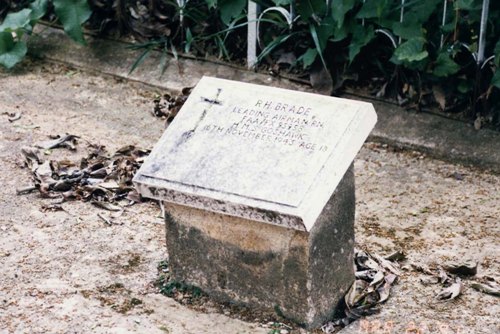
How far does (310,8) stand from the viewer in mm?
5602

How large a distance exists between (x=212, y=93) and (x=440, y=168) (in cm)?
160

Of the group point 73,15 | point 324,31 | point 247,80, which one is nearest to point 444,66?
point 324,31

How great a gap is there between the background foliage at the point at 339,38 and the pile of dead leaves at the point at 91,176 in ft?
3.58

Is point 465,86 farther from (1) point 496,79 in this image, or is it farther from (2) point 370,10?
(2) point 370,10

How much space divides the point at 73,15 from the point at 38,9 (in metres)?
0.32

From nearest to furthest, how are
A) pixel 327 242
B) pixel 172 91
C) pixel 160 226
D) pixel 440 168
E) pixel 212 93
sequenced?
pixel 327 242
pixel 212 93
pixel 160 226
pixel 440 168
pixel 172 91

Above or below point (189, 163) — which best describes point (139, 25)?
below

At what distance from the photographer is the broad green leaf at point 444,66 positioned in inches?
206

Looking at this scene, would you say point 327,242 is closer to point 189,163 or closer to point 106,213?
point 189,163

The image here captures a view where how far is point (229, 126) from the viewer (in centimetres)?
385

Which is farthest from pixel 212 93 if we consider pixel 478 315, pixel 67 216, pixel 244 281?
pixel 478 315

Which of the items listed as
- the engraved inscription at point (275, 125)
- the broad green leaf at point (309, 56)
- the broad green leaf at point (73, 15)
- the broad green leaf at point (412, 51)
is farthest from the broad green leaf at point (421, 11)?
the broad green leaf at point (73, 15)

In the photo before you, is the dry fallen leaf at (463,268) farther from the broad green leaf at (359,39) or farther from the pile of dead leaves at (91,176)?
the broad green leaf at (359,39)

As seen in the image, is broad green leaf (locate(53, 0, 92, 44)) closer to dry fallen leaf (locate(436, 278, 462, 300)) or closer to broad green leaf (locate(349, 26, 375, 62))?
broad green leaf (locate(349, 26, 375, 62))
